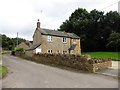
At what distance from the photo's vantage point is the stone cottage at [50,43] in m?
25.4

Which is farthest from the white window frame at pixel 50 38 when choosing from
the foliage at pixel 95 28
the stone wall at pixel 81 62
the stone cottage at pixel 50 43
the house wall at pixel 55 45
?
the foliage at pixel 95 28

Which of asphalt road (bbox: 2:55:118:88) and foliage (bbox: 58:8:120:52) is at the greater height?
foliage (bbox: 58:8:120:52)

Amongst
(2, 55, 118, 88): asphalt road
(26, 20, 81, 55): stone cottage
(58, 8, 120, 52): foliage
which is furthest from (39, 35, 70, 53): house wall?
(58, 8, 120, 52): foliage

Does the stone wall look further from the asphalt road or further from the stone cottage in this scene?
the stone cottage

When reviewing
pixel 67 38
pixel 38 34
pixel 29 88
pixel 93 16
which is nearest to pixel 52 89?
pixel 29 88


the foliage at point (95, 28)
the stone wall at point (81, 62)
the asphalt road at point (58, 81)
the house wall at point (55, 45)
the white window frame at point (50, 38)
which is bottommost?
the asphalt road at point (58, 81)

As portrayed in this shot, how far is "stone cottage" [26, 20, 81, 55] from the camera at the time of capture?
25352 millimetres

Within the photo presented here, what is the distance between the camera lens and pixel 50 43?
1051 inches

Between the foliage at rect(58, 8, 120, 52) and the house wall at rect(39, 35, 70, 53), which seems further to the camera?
→ the foliage at rect(58, 8, 120, 52)

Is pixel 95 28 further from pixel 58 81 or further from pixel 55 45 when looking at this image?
pixel 58 81

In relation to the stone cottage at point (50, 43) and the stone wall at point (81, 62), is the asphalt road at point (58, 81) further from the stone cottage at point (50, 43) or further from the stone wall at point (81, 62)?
the stone cottage at point (50, 43)

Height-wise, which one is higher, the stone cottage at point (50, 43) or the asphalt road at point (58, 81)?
the stone cottage at point (50, 43)

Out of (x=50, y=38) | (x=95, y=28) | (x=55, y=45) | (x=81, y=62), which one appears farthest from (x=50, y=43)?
(x=95, y=28)

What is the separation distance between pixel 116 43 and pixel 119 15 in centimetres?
1515
